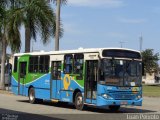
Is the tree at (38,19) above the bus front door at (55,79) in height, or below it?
above

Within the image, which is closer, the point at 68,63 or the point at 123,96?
the point at 123,96

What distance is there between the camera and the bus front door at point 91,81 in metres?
21.3

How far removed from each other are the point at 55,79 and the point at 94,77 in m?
3.53

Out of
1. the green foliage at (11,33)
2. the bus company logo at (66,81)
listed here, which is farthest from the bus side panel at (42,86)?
the green foliage at (11,33)

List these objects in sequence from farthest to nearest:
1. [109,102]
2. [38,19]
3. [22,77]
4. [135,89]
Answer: [38,19] < [22,77] < [135,89] < [109,102]

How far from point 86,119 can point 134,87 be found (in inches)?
197

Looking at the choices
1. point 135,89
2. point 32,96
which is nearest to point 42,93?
point 32,96

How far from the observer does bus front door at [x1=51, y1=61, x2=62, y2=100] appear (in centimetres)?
2408

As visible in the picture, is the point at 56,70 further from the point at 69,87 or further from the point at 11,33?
the point at 11,33

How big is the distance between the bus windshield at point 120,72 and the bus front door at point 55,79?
12.6ft

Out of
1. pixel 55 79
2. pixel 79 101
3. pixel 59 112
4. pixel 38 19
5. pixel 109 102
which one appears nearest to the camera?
pixel 59 112

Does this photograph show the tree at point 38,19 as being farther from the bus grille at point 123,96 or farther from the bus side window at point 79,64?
the bus grille at point 123,96

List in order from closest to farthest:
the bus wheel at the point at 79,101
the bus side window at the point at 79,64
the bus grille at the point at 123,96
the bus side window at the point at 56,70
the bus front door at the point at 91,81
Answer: the bus grille at the point at 123,96 < the bus front door at the point at 91,81 < the bus wheel at the point at 79,101 < the bus side window at the point at 79,64 < the bus side window at the point at 56,70

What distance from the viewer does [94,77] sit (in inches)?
844
